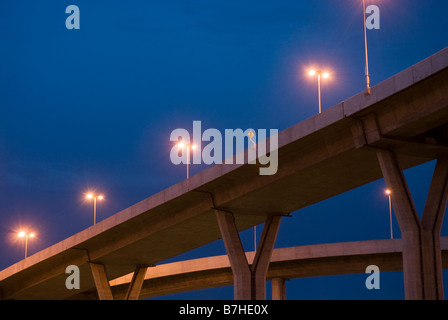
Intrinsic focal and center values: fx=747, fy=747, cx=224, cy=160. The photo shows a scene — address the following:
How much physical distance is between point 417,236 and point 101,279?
107 feet

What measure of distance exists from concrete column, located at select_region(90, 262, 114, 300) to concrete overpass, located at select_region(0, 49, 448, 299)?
0.29ft

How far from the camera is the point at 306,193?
1491 inches

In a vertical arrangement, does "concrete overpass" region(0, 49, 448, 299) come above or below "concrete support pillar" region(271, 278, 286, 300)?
above

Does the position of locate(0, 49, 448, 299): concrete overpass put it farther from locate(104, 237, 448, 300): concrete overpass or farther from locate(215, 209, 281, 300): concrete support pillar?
locate(104, 237, 448, 300): concrete overpass

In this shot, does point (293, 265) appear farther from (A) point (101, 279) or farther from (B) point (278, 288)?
(A) point (101, 279)

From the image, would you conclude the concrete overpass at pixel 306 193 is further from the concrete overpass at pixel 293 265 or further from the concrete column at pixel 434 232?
the concrete overpass at pixel 293 265

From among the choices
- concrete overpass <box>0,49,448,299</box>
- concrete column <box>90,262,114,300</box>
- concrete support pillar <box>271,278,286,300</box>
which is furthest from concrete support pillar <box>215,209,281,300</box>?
concrete support pillar <box>271,278,286,300</box>

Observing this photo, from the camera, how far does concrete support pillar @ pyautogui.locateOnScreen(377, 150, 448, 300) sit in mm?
26844

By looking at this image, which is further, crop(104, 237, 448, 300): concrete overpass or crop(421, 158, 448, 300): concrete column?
crop(104, 237, 448, 300): concrete overpass

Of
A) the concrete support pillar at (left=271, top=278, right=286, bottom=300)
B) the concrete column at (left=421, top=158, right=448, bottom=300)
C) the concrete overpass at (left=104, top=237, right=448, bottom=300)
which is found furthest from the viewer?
the concrete support pillar at (left=271, top=278, right=286, bottom=300)

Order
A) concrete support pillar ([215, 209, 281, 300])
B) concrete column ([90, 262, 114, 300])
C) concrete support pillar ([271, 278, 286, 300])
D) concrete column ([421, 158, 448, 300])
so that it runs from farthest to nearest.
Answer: concrete support pillar ([271, 278, 286, 300]) → concrete column ([90, 262, 114, 300]) → concrete support pillar ([215, 209, 281, 300]) → concrete column ([421, 158, 448, 300])
